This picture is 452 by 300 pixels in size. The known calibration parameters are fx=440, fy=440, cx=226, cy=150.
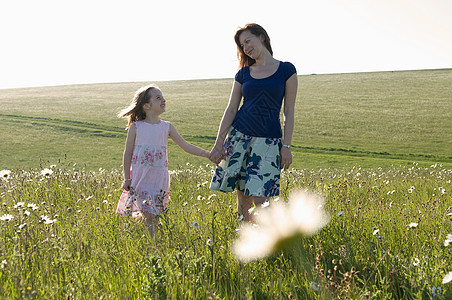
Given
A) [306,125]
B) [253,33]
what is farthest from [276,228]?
[306,125]

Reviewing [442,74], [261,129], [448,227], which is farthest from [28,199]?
[442,74]

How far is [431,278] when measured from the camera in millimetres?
2957

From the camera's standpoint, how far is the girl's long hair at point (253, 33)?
4873mm

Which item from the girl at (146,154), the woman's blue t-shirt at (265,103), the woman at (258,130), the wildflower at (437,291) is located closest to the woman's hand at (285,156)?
the woman at (258,130)

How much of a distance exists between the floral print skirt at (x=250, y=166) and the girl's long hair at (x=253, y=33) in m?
0.84

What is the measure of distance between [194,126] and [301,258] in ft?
87.5

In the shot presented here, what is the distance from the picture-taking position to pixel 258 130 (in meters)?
4.75

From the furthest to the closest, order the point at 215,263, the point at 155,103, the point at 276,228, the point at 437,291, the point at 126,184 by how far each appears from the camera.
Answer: the point at 155,103, the point at 126,184, the point at 276,228, the point at 215,263, the point at 437,291

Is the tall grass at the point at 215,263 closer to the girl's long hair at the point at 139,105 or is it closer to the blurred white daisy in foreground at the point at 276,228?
the blurred white daisy in foreground at the point at 276,228

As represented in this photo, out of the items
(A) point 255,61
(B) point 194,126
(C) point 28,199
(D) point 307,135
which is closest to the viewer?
(A) point 255,61

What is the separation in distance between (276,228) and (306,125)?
87.1 ft

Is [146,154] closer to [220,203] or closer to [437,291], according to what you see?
[220,203]

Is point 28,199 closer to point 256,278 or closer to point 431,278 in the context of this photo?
point 256,278

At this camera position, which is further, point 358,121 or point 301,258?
point 358,121
